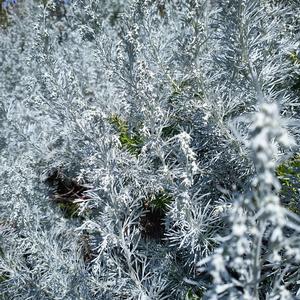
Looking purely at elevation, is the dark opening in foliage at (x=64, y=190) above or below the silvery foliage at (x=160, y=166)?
below

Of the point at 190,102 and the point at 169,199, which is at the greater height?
the point at 190,102

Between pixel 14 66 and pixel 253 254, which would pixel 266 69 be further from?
pixel 14 66

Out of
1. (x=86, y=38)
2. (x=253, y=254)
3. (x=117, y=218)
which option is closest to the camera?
(x=253, y=254)

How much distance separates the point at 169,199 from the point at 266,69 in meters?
0.95

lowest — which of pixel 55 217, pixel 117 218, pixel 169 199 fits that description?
pixel 55 217

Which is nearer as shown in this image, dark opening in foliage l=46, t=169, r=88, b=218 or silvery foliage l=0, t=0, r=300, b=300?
silvery foliage l=0, t=0, r=300, b=300

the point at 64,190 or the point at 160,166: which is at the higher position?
the point at 160,166

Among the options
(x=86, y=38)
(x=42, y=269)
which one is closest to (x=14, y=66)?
(x=86, y=38)

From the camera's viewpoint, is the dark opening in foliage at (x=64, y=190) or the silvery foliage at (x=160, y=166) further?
the dark opening in foliage at (x=64, y=190)

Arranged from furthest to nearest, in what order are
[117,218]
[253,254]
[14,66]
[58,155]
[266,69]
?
[14,66], [58,155], [266,69], [117,218], [253,254]

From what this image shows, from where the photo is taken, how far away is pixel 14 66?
18.0 feet

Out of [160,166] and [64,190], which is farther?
[64,190]

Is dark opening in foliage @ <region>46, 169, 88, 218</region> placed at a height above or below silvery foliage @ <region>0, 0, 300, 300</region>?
below

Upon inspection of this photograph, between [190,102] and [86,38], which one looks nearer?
[190,102]
